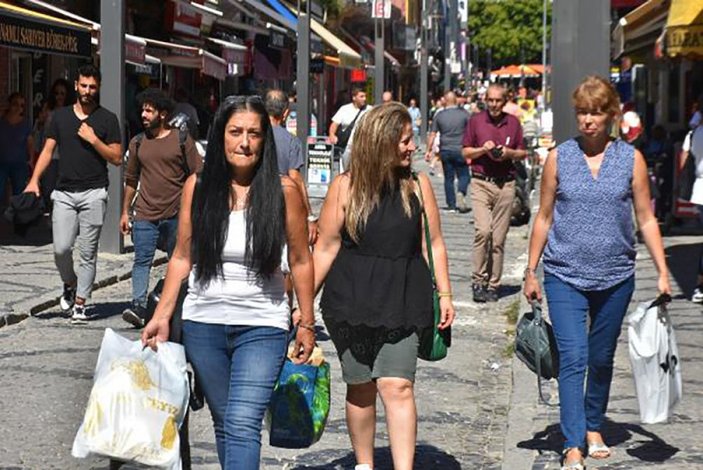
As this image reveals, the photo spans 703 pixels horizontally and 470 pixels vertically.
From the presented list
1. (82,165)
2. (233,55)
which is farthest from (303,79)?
(82,165)

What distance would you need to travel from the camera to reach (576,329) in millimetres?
6719

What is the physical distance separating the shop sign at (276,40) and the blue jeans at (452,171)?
13.0 meters

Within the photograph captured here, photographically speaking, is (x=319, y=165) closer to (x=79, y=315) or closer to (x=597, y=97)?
(x=79, y=315)

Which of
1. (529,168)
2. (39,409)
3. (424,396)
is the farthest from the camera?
(529,168)

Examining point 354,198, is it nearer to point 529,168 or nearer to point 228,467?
point 228,467

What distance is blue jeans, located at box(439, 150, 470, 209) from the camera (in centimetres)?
2248

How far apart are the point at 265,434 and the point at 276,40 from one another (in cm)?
2838

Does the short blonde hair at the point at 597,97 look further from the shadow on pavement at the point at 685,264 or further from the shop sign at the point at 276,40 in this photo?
the shop sign at the point at 276,40

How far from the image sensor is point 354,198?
6223 mm

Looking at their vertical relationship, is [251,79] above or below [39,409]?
above

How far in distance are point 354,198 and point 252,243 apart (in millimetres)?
822

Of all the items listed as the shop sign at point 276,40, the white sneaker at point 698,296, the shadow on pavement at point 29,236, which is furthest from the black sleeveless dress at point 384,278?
the shop sign at point 276,40

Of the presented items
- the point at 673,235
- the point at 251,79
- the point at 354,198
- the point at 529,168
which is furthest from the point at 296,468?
the point at 251,79

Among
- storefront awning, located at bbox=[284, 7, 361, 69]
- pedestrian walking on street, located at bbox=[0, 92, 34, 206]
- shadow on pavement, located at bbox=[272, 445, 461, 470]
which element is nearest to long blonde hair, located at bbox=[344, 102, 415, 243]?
shadow on pavement, located at bbox=[272, 445, 461, 470]
